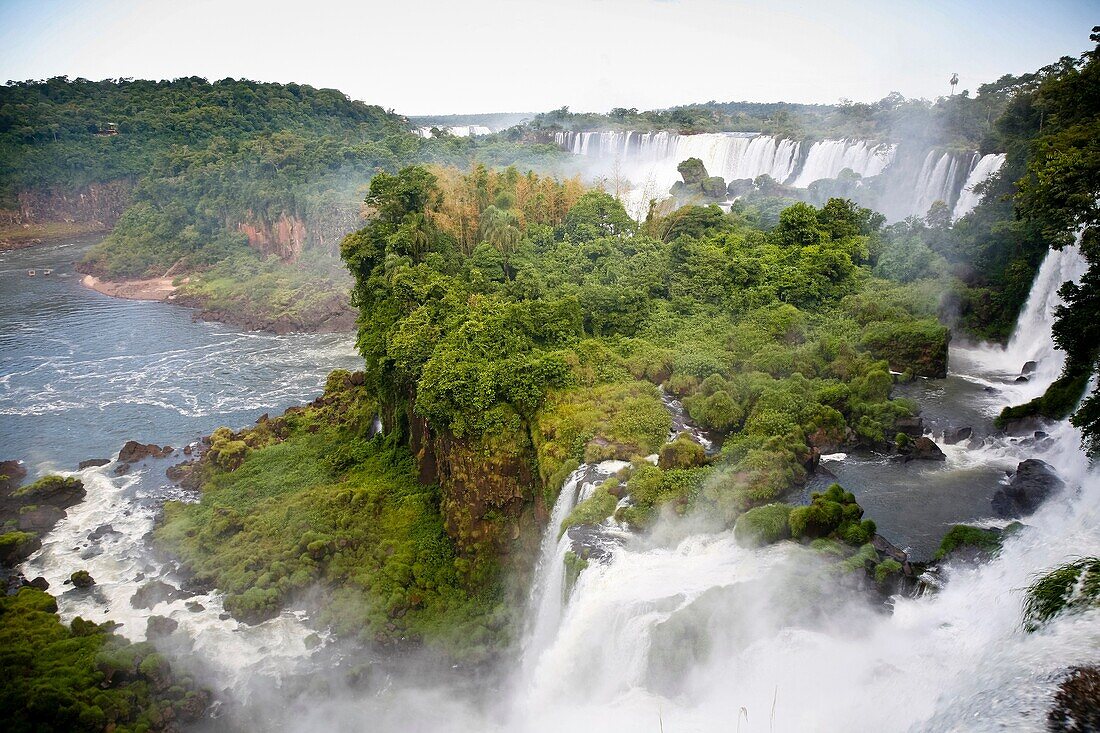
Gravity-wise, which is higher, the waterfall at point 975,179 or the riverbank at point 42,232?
the waterfall at point 975,179

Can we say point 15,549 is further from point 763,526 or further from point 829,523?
point 829,523

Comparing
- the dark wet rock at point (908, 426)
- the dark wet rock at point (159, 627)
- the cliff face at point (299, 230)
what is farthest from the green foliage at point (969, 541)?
the cliff face at point (299, 230)

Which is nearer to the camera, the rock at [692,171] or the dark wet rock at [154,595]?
the dark wet rock at [154,595]

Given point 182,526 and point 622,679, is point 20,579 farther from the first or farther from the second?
point 622,679

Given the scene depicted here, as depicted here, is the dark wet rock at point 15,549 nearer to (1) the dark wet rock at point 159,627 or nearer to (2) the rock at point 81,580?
(2) the rock at point 81,580

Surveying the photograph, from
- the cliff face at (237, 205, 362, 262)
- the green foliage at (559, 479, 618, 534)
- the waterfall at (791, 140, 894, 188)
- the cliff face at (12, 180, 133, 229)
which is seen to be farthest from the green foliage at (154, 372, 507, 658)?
the cliff face at (12, 180, 133, 229)

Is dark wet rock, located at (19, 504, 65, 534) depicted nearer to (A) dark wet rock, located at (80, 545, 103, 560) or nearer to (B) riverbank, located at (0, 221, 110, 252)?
(A) dark wet rock, located at (80, 545, 103, 560)

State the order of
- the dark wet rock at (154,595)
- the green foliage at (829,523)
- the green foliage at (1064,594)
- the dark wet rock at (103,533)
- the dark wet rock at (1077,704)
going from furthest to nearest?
the dark wet rock at (103,533) < the dark wet rock at (154,595) < the green foliage at (829,523) < the green foliage at (1064,594) < the dark wet rock at (1077,704)
